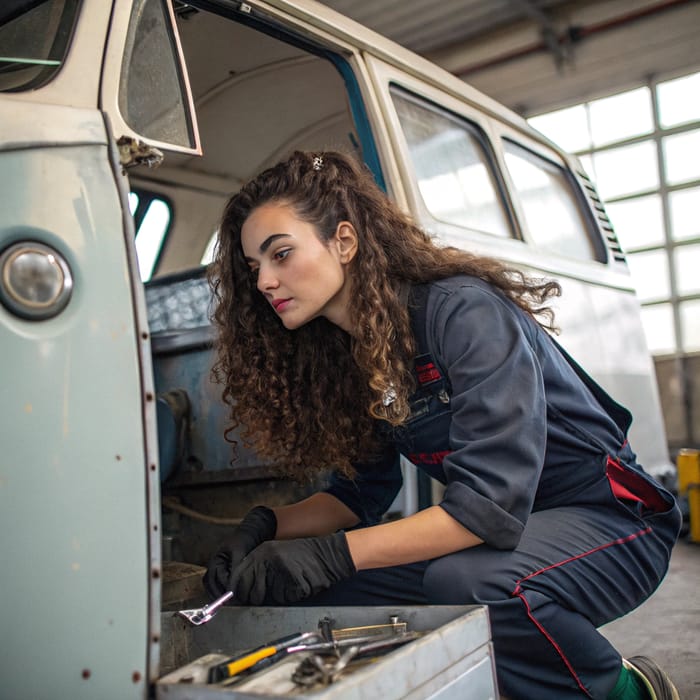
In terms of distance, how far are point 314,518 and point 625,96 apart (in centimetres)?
693

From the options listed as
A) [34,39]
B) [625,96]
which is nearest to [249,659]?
[34,39]

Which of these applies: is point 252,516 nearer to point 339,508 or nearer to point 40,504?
point 339,508

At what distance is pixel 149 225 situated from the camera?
3.50 meters

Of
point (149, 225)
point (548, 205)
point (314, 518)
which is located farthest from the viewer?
point (149, 225)

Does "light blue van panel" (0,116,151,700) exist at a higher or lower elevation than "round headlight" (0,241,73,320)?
lower

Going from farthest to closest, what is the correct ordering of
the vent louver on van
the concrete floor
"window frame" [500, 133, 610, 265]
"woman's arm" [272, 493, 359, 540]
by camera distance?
1. the vent louver on van
2. "window frame" [500, 133, 610, 265]
3. the concrete floor
4. "woman's arm" [272, 493, 359, 540]

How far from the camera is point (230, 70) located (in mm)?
2762

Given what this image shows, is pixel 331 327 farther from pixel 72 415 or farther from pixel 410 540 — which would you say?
pixel 72 415

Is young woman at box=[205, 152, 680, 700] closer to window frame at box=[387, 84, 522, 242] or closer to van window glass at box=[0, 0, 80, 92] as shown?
van window glass at box=[0, 0, 80, 92]

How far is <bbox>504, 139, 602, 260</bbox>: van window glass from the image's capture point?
313 centimetres

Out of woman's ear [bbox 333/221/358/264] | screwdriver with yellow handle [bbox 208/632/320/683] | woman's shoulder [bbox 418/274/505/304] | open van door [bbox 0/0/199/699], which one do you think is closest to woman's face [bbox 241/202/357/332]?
woman's ear [bbox 333/221/358/264]

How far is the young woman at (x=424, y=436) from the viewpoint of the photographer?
140 cm

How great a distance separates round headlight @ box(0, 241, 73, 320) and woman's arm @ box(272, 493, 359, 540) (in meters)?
0.96

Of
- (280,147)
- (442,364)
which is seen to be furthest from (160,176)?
(442,364)
